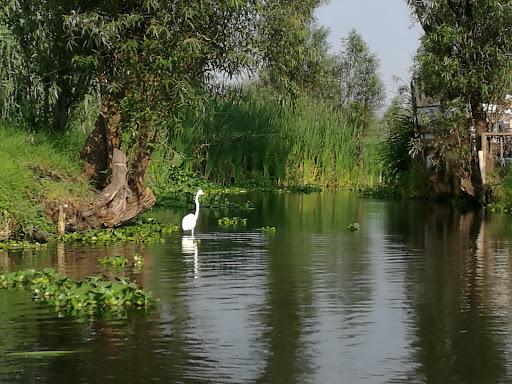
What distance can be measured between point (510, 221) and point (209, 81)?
8.15m

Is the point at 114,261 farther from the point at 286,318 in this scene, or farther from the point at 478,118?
the point at 478,118

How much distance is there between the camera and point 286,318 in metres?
10.1

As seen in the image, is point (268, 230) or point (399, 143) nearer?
point (268, 230)

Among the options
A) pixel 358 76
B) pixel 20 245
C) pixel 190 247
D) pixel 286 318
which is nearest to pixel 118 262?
pixel 20 245

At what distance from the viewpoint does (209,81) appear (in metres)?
19.0

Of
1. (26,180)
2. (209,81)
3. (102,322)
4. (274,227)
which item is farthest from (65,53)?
(102,322)


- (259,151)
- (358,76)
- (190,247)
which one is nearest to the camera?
(190,247)

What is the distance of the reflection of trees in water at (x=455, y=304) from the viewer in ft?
26.8

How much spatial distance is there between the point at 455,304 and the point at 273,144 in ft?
92.2

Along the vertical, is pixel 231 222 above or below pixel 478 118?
below

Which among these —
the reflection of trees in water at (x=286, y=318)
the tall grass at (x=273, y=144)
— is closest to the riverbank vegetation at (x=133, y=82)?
the reflection of trees in water at (x=286, y=318)

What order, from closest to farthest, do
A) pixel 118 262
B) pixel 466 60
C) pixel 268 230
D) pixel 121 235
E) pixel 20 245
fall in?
pixel 118 262, pixel 20 245, pixel 121 235, pixel 268 230, pixel 466 60

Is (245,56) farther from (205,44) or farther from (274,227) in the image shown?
(274,227)

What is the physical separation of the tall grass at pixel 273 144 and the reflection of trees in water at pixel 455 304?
675 inches
